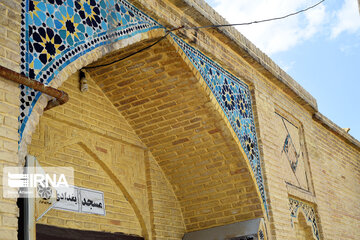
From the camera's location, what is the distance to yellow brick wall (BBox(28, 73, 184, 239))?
12.8 ft

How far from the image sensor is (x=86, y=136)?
4.24 m

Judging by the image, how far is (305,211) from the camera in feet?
19.1

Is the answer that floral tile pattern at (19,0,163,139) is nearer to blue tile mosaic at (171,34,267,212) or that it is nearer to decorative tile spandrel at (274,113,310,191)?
blue tile mosaic at (171,34,267,212)

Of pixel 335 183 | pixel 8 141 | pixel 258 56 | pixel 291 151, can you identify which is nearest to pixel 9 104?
pixel 8 141

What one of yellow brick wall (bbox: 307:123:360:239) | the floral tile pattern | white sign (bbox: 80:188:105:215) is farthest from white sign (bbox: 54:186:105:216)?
yellow brick wall (bbox: 307:123:360:239)

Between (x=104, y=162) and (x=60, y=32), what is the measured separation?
5.03ft

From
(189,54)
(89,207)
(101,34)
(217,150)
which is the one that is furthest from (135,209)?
(101,34)

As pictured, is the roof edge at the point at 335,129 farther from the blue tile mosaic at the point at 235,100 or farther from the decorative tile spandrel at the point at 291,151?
the blue tile mosaic at the point at 235,100

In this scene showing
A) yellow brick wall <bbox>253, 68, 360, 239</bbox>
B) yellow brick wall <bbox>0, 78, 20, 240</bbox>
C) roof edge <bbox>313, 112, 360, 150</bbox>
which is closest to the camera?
yellow brick wall <bbox>0, 78, 20, 240</bbox>

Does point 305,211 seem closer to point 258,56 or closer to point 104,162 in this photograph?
point 258,56

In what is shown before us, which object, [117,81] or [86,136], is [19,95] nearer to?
[86,136]

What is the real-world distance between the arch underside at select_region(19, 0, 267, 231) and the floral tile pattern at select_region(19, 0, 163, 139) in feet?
0.36

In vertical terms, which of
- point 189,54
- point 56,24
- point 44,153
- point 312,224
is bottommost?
point 312,224

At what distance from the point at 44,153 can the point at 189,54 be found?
4.83 ft
